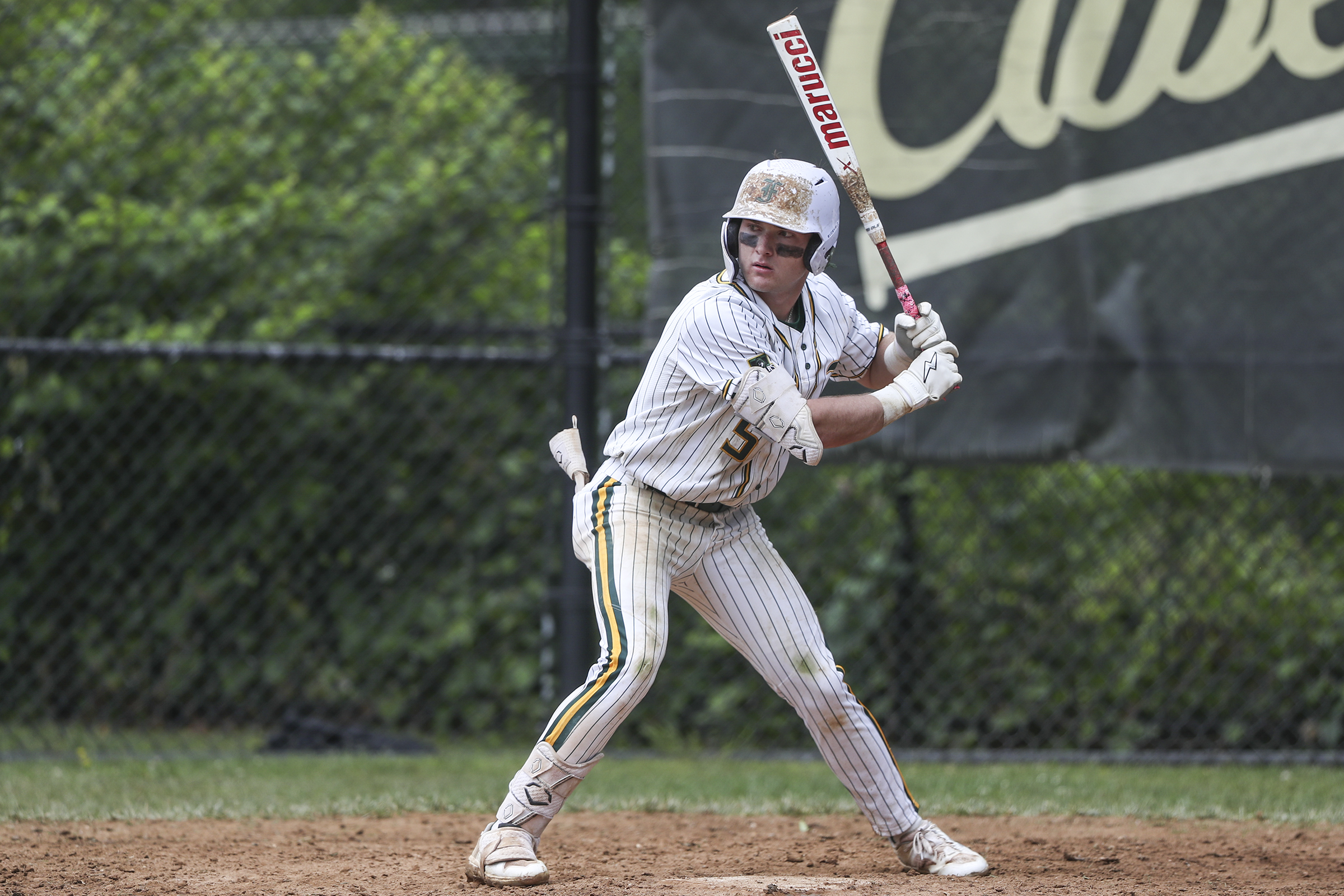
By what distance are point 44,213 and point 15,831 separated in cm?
275

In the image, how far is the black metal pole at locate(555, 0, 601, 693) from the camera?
18.2 feet

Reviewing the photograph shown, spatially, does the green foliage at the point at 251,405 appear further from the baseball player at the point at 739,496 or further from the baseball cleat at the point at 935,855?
the baseball cleat at the point at 935,855

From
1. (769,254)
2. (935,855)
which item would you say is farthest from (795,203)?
(935,855)

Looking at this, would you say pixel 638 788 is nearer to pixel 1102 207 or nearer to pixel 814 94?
pixel 814 94

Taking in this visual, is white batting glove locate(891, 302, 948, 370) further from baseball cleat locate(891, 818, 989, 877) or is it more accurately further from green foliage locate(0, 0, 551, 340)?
green foliage locate(0, 0, 551, 340)

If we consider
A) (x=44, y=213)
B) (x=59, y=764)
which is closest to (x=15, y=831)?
(x=59, y=764)

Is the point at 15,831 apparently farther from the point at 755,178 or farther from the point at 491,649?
the point at 755,178

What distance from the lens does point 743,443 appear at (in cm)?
332

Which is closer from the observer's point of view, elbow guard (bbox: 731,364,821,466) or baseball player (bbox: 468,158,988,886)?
elbow guard (bbox: 731,364,821,466)

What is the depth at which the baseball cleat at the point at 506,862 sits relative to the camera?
3168mm

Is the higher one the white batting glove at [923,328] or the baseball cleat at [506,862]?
the white batting glove at [923,328]

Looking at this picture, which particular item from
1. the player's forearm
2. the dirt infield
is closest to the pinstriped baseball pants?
the dirt infield

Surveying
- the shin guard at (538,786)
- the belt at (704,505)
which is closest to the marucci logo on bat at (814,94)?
the belt at (704,505)

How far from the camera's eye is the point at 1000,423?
17.3 ft
